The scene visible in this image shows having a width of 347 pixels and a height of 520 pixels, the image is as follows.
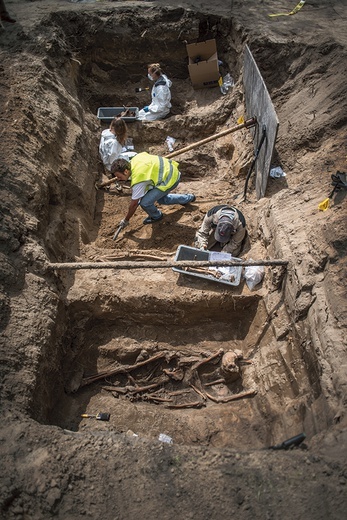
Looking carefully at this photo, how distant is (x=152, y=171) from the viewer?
5660 millimetres

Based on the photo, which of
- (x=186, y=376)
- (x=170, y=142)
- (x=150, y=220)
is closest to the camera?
(x=186, y=376)

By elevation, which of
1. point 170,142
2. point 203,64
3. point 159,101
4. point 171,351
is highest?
point 203,64

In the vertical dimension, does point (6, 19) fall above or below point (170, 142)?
above

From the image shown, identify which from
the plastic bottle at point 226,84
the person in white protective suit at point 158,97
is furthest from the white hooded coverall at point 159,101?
the plastic bottle at point 226,84

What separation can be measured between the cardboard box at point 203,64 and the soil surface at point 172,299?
28cm

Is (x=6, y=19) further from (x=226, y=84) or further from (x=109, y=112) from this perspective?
(x=226, y=84)

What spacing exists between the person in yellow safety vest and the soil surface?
0.58 metres

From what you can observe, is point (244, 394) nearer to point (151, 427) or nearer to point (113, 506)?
point (151, 427)

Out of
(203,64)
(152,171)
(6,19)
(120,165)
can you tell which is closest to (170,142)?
(203,64)

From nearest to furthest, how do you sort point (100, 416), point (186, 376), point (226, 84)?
point (100, 416) → point (186, 376) → point (226, 84)

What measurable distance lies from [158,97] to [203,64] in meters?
1.34

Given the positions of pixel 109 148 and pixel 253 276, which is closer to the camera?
pixel 253 276

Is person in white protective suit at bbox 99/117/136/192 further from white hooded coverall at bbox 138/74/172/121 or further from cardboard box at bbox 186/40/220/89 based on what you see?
cardboard box at bbox 186/40/220/89

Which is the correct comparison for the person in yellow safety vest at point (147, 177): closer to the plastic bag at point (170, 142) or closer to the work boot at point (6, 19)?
the plastic bag at point (170, 142)
